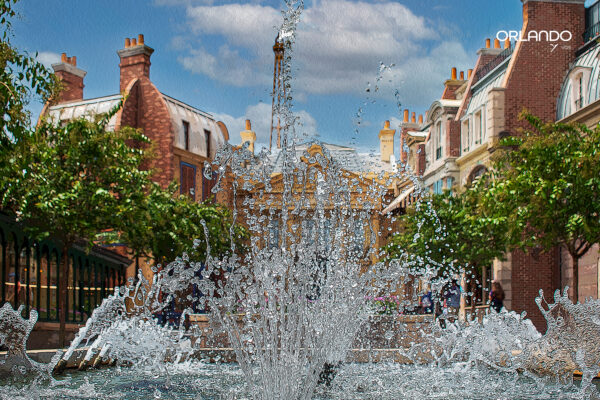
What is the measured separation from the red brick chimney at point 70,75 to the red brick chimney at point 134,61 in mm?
2713

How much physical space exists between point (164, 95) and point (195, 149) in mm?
3034

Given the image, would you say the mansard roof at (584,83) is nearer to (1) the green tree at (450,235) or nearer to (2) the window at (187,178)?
(1) the green tree at (450,235)

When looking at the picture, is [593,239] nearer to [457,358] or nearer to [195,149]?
[457,358]

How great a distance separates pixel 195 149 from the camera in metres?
35.9

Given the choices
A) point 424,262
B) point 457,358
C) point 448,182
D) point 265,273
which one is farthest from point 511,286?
point 265,273

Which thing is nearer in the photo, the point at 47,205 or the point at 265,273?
the point at 265,273

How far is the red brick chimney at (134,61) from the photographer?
3406cm

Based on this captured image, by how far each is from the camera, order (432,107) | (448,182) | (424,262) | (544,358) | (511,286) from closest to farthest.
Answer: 1. (544,358)
2. (424,262)
3. (511,286)
4. (448,182)
5. (432,107)

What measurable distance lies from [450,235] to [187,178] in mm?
16150

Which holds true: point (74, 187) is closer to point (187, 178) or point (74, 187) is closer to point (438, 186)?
point (187, 178)

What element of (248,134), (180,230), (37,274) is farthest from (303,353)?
(248,134)

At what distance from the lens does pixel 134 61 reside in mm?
34312

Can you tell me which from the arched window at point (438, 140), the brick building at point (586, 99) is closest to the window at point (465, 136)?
the arched window at point (438, 140)

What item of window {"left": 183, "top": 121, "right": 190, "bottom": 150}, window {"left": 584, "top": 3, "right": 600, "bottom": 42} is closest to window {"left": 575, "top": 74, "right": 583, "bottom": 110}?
window {"left": 584, "top": 3, "right": 600, "bottom": 42}
